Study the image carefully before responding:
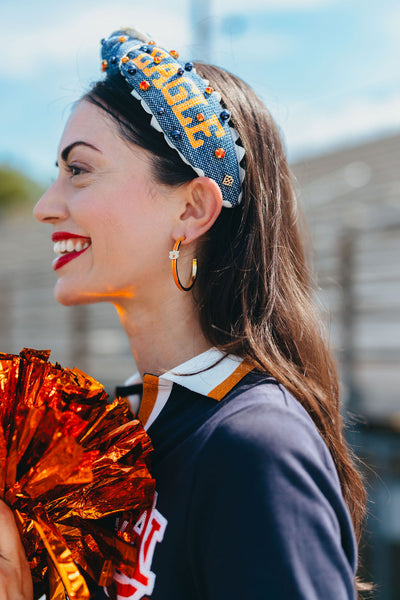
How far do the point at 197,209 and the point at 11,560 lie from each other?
907 mm

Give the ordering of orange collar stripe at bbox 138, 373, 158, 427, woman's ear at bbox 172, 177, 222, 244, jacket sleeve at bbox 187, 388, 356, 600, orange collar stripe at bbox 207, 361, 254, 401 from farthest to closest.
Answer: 1. woman's ear at bbox 172, 177, 222, 244
2. orange collar stripe at bbox 138, 373, 158, 427
3. orange collar stripe at bbox 207, 361, 254, 401
4. jacket sleeve at bbox 187, 388, 356, 600

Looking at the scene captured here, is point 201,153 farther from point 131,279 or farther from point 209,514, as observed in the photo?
point 209,514

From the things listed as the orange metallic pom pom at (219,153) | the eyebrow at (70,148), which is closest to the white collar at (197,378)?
the orange metallic pom pom at (219,153)

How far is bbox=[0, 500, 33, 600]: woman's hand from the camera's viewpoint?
1.15 metres

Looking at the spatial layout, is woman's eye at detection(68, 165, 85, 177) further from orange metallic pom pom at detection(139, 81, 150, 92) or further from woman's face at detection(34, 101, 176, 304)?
orange metallic pom pom at detection(139, 81, 150, 92)

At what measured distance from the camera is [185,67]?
1587 mm

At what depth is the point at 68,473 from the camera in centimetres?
114

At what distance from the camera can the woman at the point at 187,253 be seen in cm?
135

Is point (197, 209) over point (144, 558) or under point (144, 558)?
over

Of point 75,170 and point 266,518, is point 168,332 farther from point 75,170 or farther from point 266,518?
point 266,518

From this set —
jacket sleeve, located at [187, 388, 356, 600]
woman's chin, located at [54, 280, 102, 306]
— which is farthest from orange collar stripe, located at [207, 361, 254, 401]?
woman's chin, located at [54, 280, 102, 306]

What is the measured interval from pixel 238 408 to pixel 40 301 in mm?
9112

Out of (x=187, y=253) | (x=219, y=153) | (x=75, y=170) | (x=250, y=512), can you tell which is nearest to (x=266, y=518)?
(x=250, y=512)

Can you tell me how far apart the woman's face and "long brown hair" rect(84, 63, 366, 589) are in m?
0.05
